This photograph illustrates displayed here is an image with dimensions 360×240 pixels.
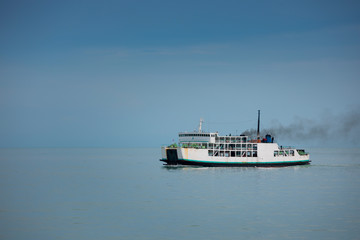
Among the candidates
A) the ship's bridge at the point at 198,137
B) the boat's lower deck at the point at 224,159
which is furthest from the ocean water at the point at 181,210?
the ship's bridge at the point at 198,137

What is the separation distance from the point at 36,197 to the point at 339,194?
36182mm

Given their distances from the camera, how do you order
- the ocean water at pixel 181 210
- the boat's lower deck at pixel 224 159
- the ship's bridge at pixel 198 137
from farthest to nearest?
1. the ship's bridge at pixel 198 137
2. the boat's lower deck at pixel 224 159
3. the ocean water at pixel 181 210

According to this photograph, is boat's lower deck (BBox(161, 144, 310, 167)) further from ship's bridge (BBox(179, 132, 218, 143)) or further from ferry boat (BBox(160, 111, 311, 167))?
ship's bridge (BBox(179, 132, 218, 143))

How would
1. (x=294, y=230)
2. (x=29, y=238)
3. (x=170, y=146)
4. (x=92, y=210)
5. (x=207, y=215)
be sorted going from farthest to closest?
(x=170, y=146)
(x=92, y=210)
(x=207, y=215)
(x=294, y=230)
(x=29, y=238)

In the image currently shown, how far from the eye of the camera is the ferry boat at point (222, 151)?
8488 centimetres

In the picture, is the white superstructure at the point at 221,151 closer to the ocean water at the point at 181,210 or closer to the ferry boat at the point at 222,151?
the ferry boat at the point at 222,151

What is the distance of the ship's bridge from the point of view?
88.8 metres

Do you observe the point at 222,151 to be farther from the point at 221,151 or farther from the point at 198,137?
the point at 198,137

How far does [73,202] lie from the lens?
1779 inches

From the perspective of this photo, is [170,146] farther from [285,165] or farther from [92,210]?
[92,210]

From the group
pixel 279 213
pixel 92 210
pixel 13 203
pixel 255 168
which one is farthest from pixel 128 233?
pixel 255 168

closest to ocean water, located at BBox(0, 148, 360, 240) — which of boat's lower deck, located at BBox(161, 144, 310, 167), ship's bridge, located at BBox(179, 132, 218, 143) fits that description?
boat's lower deck, located at BBox(161, 144, 310, 167)

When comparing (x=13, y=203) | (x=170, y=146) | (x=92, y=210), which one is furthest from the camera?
(x=170, y=146)

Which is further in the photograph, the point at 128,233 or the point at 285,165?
the point at 285,165
